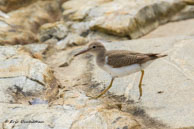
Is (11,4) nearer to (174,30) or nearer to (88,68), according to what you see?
(88,68)

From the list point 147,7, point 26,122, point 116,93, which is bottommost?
point 116,93

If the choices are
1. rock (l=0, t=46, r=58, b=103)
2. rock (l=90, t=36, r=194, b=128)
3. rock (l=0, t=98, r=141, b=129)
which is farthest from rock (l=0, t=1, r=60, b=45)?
rock (l=0, t=98, r=141, b=129)

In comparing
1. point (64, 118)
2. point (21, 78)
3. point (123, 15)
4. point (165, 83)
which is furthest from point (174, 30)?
point (64, 118)

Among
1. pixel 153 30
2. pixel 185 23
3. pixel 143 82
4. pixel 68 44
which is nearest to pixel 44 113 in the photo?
pixel 143 82

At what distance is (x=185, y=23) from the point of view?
9.59 m

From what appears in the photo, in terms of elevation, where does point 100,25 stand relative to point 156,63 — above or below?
above

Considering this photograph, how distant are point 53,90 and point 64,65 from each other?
1662 millimetres

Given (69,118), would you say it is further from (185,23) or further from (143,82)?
(185,23)

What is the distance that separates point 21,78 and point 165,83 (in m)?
2.81

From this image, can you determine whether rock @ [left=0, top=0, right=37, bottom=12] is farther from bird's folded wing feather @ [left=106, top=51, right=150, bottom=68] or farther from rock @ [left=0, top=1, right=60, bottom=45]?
bird's folded wing feather @ [left=106, top=51, right=150, bottom=68]

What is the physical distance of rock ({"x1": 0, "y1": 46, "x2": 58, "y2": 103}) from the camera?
17.1 ft

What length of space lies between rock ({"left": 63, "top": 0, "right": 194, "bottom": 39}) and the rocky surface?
30 millimetres

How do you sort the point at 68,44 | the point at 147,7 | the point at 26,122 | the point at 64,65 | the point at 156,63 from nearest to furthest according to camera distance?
the point at 26,122 → the point at 156,63 → the point at 64,65 → the point at 68,44 → the point at 147,7

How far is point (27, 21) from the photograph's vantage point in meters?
9.95
